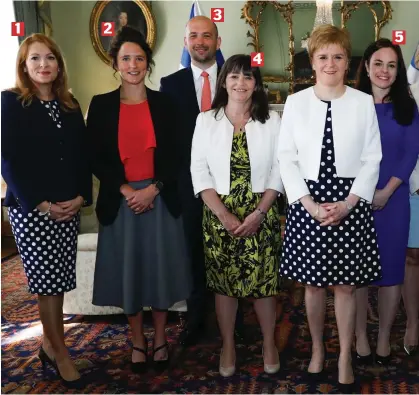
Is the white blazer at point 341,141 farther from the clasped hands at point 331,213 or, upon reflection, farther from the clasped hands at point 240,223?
the clasped hands at point 240,223

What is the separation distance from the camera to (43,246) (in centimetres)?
223

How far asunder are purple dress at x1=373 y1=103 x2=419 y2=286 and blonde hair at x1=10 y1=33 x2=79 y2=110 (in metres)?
1.39

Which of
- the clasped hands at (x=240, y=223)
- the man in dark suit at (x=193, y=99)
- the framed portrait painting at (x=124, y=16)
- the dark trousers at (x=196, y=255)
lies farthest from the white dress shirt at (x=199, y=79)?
the framed portrait painting at (x=124, y=16)

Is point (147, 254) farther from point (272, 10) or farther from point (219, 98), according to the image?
point (272, 10)

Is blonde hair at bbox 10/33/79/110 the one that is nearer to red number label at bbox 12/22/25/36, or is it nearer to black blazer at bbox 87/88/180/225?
black blazer at bbox 87/88/180/225

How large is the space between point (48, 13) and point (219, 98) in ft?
13.5

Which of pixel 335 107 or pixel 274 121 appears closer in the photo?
pixel 335 107

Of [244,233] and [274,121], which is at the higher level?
[274,121]

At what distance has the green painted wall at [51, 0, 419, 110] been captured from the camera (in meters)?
5.59

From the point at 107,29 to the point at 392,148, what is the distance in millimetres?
3949

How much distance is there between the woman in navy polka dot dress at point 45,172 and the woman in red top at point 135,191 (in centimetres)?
12

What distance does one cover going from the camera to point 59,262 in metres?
2.28

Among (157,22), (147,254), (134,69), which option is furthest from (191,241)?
(157,22)

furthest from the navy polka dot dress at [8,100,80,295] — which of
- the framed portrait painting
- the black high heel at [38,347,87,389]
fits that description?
the framed portrait painting
